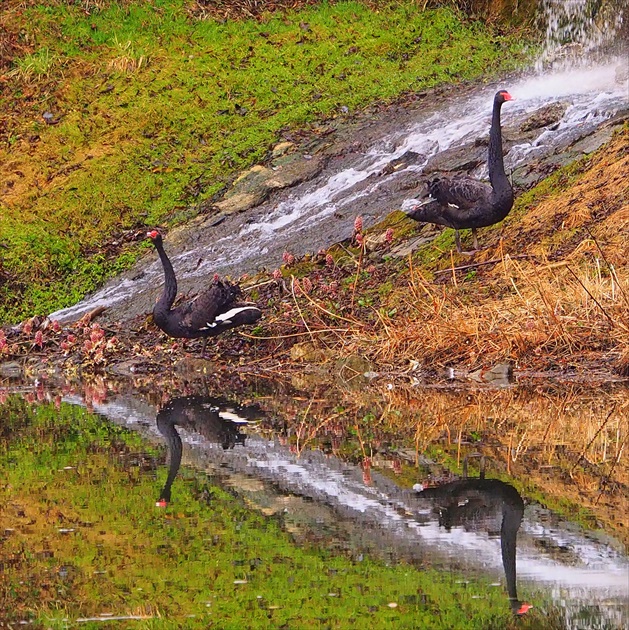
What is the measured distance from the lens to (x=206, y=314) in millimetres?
12508

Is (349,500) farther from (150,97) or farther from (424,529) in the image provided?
(150,97)

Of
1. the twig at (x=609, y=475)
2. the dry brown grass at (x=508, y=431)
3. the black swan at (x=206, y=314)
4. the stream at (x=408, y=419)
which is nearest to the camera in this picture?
the stream at (x=408, y=419)

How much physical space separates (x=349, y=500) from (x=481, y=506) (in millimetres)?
742

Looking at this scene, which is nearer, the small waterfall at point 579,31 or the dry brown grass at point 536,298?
the dry brown grass at point 536,298

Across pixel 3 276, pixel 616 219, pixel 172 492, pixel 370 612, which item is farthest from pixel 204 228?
pixel 370 612

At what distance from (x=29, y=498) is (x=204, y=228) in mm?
10583

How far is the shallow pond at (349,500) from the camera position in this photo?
5.01 m

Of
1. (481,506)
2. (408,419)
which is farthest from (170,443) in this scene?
(481,506)

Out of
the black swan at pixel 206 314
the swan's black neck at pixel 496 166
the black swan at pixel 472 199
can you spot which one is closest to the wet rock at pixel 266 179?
the black swan at pixel 206 314

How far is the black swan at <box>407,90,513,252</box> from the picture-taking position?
1223 cm

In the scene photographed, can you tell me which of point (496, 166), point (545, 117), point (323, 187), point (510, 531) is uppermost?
point (510, 531)

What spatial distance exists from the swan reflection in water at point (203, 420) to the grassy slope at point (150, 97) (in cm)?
638

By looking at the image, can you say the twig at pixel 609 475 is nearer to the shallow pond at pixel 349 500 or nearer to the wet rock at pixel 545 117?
the shallow pond at pixel 349 500

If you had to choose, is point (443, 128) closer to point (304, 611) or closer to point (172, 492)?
point (172, 492)
